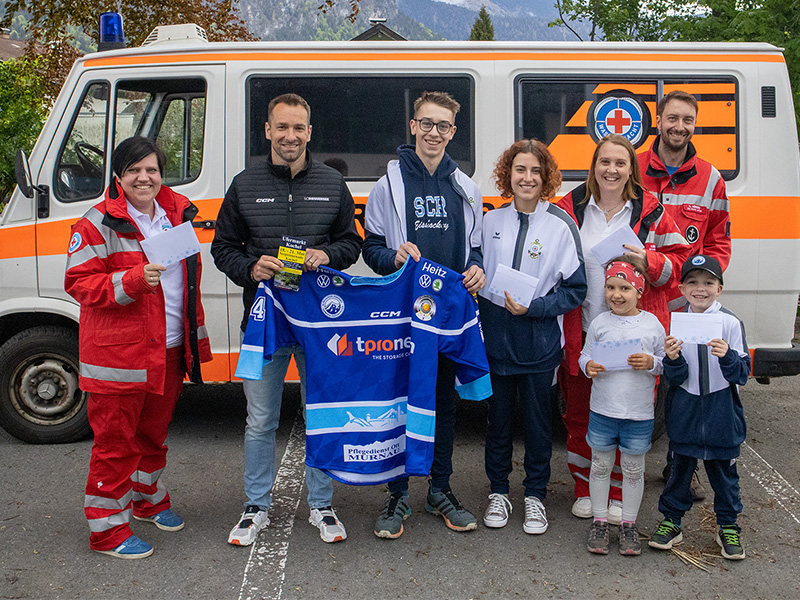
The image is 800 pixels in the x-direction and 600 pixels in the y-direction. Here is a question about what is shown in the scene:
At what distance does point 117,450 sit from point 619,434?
241 cm

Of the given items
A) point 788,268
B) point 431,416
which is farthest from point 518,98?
point 431,416

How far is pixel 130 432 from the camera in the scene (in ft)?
12.4

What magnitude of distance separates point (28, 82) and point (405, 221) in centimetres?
1309

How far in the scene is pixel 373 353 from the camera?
3867 mm

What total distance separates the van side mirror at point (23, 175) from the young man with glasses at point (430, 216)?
246 cm

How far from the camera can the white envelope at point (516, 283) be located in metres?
3.81

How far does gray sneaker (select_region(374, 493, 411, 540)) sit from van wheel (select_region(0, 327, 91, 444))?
96.0 inches

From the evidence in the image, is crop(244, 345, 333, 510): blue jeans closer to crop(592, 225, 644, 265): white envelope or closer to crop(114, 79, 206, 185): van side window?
crop(592, 225, 644, 265): white envelope

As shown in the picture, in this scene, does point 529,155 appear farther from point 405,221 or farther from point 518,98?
point 518,98

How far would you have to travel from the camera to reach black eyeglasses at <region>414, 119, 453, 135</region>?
3.77 metres

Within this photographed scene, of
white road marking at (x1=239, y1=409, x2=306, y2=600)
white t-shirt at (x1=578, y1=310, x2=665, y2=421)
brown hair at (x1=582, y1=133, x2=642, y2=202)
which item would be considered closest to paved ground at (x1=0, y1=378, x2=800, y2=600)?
white road marking at (x1=239, y1=409, x2=306, y2=600)

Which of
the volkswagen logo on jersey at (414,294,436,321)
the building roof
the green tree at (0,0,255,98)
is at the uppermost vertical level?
the building roof

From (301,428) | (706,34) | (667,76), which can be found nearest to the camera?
(667,76)

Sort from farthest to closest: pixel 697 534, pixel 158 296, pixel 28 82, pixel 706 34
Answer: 1. pixel 28 82
2. pixel 706 34
3. pixel 697 534
4. pixel 158 296
